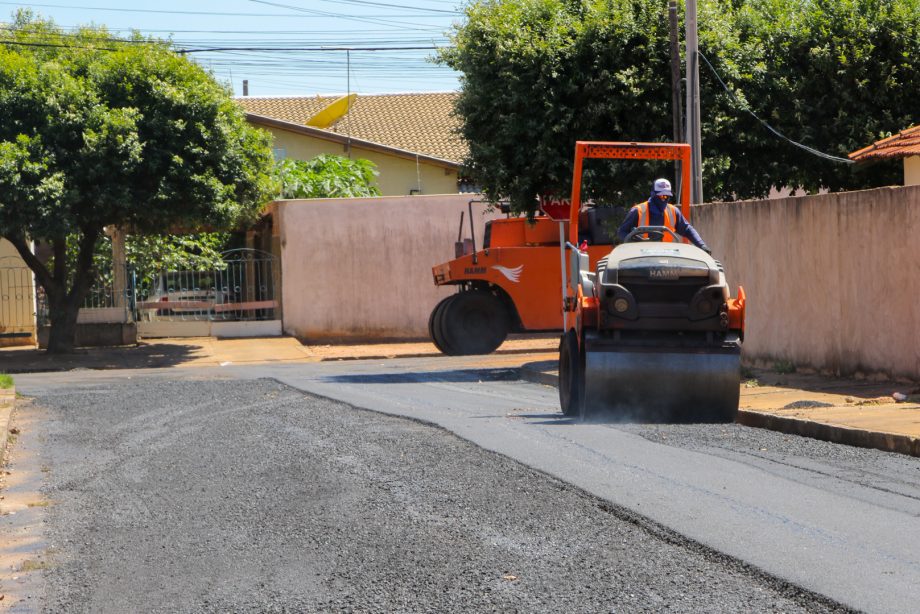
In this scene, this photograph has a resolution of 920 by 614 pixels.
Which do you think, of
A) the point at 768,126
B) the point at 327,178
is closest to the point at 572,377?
the point at 768,126

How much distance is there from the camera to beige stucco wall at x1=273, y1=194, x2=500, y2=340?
29.4 meters

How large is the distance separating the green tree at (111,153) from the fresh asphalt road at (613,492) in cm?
1011

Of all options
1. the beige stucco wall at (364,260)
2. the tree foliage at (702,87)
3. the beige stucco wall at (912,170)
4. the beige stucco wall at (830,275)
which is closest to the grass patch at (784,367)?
the beige stucco wall at (830,275)

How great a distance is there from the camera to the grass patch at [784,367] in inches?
608

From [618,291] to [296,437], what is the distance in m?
3.04

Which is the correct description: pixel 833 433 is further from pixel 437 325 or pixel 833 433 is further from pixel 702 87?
pixel 437 325

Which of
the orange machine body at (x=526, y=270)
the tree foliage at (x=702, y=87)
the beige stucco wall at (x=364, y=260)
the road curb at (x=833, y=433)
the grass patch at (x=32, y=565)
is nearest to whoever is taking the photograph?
the grass patch at (x=32, y=565)

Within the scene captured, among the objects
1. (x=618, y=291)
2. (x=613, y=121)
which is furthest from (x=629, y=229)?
(x=613, y=121)

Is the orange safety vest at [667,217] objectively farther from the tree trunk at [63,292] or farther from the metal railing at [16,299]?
the metal railing at [16,299]

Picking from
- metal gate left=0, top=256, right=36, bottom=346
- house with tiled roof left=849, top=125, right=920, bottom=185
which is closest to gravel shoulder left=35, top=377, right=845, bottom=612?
house with tiled roof left=849, top=125, right=920, bottom=185

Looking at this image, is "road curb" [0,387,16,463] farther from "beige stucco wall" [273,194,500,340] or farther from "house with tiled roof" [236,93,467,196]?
"house with tiled roof" [236,93,467,196]

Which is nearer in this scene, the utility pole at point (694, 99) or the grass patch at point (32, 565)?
the grass patch at point (32, 565)

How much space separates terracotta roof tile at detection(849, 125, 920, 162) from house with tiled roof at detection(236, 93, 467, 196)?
16.9 m

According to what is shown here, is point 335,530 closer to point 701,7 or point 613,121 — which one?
point 613,121
